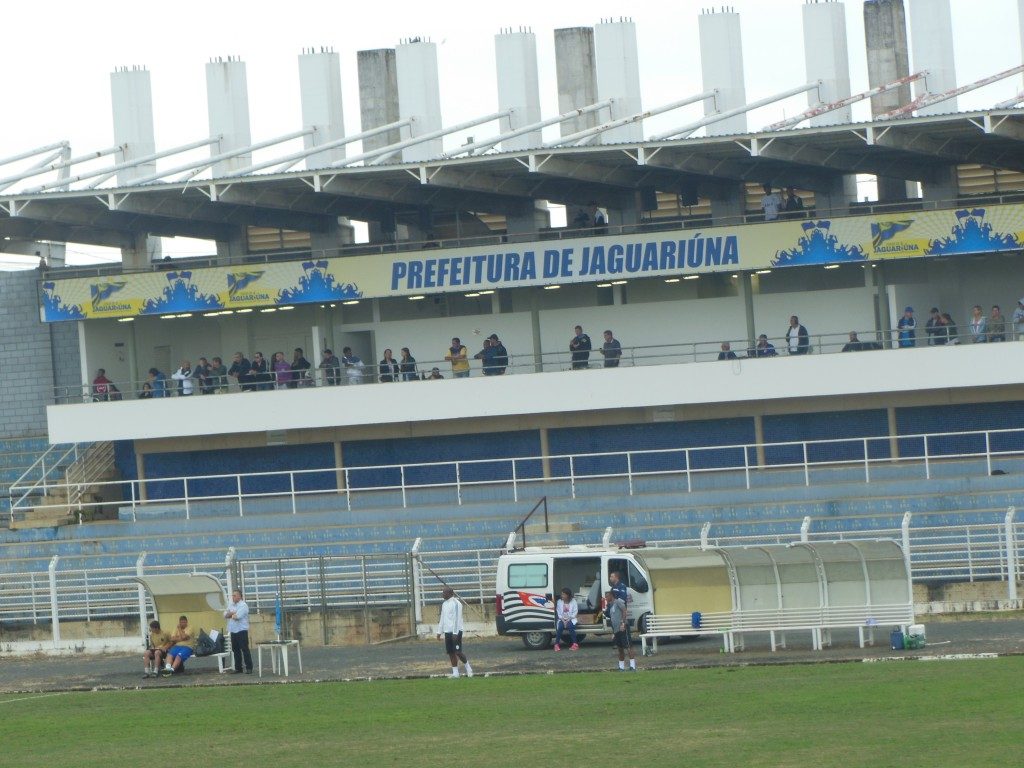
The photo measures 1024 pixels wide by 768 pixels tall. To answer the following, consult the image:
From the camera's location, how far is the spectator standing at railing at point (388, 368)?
42.3 m

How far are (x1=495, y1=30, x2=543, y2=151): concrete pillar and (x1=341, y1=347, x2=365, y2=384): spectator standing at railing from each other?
6.36 metres

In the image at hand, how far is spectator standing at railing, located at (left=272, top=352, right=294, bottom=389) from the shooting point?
141ft

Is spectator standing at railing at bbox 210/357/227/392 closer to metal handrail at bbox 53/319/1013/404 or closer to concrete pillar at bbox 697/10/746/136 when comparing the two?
metal handrail at bbox 53/319/1013/404

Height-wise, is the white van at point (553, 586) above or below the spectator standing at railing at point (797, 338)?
below

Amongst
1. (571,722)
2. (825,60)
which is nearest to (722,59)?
(825,60)

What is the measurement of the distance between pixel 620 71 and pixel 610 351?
6.71 m

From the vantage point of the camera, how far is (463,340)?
44812mm

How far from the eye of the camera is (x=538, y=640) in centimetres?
2738

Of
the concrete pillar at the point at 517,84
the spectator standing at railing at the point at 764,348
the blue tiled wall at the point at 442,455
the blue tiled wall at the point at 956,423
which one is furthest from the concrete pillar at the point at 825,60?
the blue tiled wall at the point at 442,455

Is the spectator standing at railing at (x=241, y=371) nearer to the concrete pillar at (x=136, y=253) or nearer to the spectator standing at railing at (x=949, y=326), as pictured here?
the concrete pillar at (x=136, y=253)

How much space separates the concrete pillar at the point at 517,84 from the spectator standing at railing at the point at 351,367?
20.9ft

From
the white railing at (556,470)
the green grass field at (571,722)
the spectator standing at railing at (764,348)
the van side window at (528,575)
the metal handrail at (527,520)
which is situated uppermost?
the spectator standing at railing at (764,348)

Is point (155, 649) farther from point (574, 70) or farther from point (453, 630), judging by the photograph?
point (574, 70)

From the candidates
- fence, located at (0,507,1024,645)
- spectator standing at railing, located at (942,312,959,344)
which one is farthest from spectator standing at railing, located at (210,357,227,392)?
spectator standing at railing, located at (942,312,959,344)
